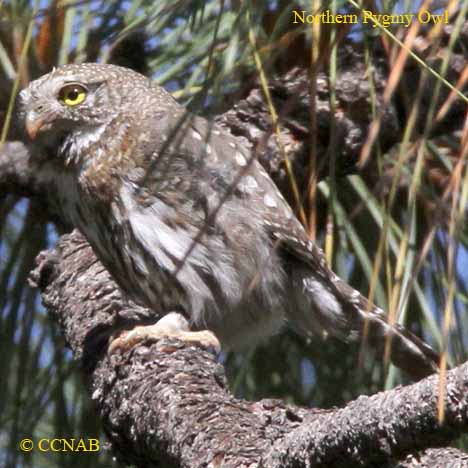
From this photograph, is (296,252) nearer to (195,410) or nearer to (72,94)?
(72,94)

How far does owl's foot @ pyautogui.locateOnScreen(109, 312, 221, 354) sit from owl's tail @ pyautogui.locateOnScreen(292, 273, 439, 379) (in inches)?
17.3

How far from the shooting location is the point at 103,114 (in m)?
3.42

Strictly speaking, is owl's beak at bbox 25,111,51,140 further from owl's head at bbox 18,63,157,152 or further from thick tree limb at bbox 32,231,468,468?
thick tree limb at bbox 32,231,468,468

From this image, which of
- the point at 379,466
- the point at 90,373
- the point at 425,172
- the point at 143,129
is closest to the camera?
the point at 379,466

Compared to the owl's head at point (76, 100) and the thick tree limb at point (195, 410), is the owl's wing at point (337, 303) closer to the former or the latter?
the thick tree limb at point (195, 410)

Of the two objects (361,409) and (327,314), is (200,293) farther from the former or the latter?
(361,409)

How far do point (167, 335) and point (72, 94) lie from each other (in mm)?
953

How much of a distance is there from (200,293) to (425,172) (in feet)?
2.96

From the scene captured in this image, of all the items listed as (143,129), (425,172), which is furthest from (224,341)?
(425,172)

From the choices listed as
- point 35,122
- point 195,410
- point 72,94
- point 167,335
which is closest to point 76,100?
point 72,94

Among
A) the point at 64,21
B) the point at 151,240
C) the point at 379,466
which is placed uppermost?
the point at 64,21

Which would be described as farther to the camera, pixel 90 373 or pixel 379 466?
pixel 90 373

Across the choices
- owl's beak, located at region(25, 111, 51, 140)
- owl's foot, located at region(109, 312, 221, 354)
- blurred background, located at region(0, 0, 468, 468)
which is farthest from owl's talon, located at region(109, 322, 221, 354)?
owl's beak, located at region(25, 111, 51, 140)

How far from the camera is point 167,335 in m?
2.82
